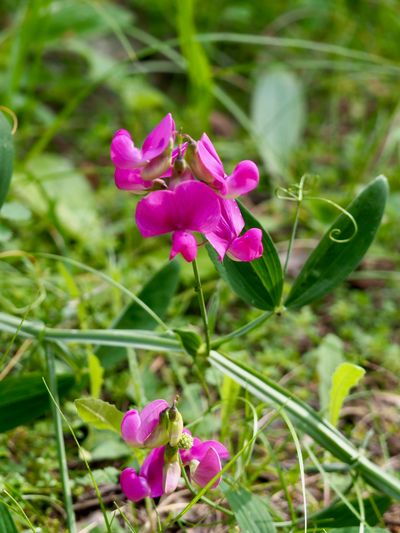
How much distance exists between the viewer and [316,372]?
1545 mm

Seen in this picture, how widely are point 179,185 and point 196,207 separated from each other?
0.03m

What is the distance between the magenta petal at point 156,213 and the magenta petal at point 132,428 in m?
0.22

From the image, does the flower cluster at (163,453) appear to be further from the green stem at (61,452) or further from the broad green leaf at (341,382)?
the broad green leaf at (341,382)

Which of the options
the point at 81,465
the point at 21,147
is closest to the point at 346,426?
the point at 81,465

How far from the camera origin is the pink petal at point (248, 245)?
96 centimetres

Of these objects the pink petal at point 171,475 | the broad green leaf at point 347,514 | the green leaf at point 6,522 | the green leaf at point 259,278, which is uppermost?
the green leaf at point 259,278

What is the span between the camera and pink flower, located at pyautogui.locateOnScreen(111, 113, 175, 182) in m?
0.92

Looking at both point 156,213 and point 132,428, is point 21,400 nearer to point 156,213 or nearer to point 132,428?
point 132,428

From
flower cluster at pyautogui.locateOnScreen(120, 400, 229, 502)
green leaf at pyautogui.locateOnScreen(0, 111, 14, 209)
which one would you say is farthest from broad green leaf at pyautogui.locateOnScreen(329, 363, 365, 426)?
green leaf at pyautogui.locateOnScreen(0, 111, 14, 209)

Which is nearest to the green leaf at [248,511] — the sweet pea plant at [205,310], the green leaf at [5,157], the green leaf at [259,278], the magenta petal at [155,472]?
the sweet pea plant at [205,310]

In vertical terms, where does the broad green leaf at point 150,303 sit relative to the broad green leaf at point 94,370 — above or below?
above

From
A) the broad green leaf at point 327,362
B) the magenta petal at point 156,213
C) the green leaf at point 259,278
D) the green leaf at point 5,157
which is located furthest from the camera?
the broad green leaf at point 327,362

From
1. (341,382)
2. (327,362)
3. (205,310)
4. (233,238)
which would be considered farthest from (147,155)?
(327,362)

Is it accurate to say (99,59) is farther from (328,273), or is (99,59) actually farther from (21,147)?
(328,273)
